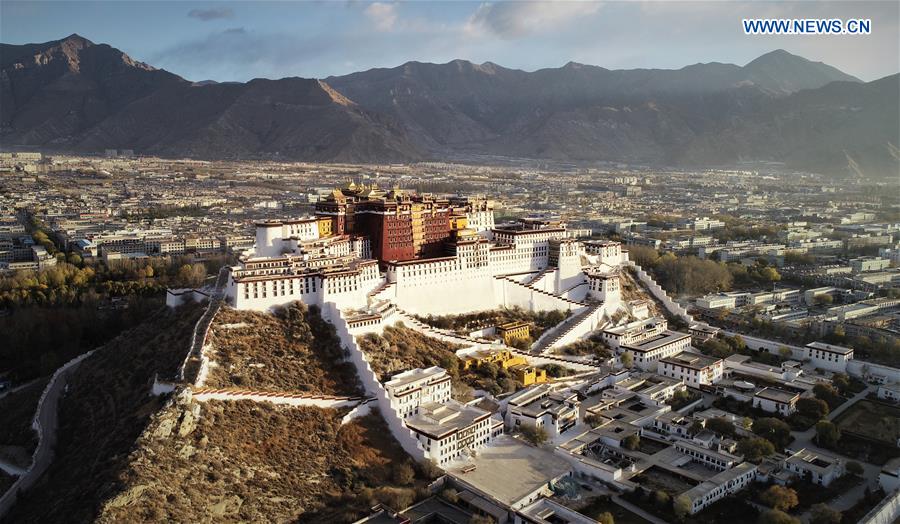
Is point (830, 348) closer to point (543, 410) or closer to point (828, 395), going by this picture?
point (828, 395)

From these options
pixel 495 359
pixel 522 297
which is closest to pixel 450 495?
pixel 495 359

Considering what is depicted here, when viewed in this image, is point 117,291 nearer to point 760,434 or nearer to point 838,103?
point 760,434

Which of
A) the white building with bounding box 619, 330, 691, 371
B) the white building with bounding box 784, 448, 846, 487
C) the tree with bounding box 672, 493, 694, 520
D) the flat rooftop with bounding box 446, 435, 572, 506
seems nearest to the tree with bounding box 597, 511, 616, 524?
the tree with bounding box 672, 493, 694, 520

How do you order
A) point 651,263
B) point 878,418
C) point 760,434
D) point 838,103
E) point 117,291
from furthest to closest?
point 838,103 < point 651,263 < point 117,291 < point 878,418 < point 760,434

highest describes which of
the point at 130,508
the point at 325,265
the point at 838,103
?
the point at 838,103

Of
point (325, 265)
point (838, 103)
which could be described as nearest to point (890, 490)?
point (325, 265)

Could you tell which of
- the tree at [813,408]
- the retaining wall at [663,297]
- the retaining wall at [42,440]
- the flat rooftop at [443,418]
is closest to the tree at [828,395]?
the tree at [813,408]

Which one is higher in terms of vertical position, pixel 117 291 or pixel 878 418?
pixel 117 291
